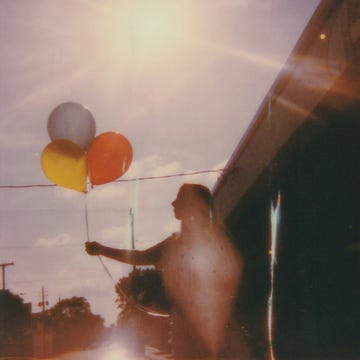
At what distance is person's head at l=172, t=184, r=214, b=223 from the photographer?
8.24 feet

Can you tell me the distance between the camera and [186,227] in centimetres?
252

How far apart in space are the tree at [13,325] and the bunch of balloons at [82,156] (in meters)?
43.0

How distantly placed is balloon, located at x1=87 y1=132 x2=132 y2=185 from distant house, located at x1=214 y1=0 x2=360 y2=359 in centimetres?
137

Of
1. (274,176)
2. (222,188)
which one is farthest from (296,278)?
(222,188)

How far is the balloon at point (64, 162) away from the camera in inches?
142

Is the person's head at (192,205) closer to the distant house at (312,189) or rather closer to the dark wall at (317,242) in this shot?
the distant house at (312,189)

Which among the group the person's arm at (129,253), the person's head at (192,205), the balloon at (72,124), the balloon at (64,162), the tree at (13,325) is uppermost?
the balloon at (72,124)

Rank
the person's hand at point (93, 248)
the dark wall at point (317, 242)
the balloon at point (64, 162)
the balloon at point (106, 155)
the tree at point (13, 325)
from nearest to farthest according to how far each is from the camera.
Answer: the person's hand at point (93, 248), the balloon at point (64, 162), the balloon at point (106, 155), the dark wall at point (317, 242), the tree at point (13, 325)

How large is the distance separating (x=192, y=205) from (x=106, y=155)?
4.77 ft

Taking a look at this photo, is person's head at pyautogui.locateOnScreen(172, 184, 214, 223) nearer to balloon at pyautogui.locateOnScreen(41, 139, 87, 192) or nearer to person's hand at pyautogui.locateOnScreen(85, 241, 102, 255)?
person's hand at pyautogui.locateOnScreen(85, 241, 102, 255)

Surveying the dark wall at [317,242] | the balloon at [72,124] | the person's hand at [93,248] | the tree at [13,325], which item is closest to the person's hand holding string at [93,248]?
the person's hand at [93,248]

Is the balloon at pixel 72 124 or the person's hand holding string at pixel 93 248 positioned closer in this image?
the person's hand holding string at pixel 93 248

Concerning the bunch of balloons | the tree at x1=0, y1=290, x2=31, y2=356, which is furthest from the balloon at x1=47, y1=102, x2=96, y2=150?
the tree at x1=0, y1=290, x2=31, y2=356

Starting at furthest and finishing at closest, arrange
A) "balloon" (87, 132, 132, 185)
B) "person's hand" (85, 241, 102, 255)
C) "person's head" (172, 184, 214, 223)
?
"balloon" (87, 132, 132, 185) < "person's hand" (85, 241, 102, 255) < "person's head" (172, 184, 214, 223)
